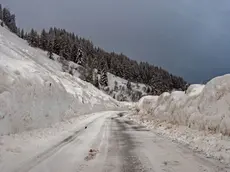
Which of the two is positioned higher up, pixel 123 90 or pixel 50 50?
pixel 50 50

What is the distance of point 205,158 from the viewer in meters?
10.3

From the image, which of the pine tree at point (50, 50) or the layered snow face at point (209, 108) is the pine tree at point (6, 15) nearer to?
the pine tree at point (50, 50)

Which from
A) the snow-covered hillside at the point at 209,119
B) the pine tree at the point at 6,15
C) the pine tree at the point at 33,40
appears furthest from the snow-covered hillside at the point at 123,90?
the snow-covered hillside at the point at 209,119

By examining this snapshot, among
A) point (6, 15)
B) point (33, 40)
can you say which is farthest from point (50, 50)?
point (6, 15)

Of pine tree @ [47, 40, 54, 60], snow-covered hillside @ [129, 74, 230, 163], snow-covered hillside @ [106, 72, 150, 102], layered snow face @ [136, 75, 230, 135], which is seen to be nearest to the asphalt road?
snow-covered hillside @ [129, 74, 230, 163]

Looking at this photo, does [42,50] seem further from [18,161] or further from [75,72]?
[18,161]

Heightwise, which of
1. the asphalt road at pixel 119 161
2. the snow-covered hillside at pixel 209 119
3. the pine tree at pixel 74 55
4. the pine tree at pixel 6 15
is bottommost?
the asphalt road at pixel 119 161

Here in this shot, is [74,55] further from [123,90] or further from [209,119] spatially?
[209,119]

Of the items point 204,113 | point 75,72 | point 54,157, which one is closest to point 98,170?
point 54,157

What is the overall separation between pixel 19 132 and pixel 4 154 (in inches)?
221

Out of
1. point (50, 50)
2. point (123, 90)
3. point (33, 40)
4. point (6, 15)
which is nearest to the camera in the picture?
point (50, 50)

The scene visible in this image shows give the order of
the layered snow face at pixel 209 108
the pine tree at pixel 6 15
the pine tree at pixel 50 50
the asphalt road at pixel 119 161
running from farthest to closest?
the pine tree at pixel 6 15
the pine tree at pixel 50 50
the layered snow face at pixel 209 108
the asphalt road at pixel 119 161

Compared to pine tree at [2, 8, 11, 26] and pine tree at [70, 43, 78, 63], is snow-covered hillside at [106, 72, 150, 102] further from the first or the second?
pine tree at [2, 8, 11, 26]

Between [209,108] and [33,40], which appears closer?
[209,108]
